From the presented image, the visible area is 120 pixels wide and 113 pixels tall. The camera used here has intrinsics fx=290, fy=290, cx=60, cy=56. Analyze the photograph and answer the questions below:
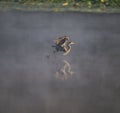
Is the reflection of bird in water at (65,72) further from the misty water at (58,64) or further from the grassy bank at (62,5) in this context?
the grassy bank at (62,5)

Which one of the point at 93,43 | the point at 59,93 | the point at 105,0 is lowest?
the point at 59,93

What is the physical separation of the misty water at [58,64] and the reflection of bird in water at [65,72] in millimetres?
14

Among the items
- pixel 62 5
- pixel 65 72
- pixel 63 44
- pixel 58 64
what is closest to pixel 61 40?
pixel 63 44

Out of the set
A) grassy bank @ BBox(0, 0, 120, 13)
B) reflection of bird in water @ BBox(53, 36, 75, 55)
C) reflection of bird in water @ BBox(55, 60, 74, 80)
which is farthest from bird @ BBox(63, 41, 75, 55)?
grassy bank @ BBox(0, 0, 120, 13)

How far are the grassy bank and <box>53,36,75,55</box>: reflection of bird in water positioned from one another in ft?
1.49

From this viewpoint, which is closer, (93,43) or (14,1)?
(93,43)

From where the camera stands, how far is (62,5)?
14.5 ft

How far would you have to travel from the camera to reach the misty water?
4.03 meters

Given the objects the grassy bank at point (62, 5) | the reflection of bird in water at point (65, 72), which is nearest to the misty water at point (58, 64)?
the reflection of bird in water at point (65, 72)

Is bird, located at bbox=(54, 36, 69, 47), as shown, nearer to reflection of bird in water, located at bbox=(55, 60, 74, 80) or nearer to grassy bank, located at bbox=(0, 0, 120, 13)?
reflection of bird in water, located at bbox=(55, 60, 74, 80)

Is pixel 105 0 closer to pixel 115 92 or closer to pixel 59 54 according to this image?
pixel 59 54

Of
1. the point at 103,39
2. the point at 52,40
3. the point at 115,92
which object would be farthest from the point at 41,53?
the point at 115,92

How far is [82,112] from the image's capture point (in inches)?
156

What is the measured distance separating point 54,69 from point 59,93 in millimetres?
349
